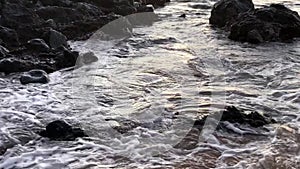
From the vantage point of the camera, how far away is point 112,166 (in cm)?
513

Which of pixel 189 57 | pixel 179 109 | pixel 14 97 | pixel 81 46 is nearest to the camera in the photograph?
pixel 179 109

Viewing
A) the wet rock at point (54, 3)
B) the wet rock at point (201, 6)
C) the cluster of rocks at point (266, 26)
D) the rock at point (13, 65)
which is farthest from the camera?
the wet rock at point (201, 6)

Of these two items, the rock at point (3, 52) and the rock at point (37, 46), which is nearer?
the rock at point (3, 52)

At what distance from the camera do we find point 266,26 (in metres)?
12.1

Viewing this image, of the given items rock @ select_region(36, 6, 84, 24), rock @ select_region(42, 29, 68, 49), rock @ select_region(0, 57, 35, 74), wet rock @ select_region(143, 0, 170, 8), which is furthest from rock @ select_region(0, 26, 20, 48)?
wet rock @ select_region(143, 0, 170, 8)

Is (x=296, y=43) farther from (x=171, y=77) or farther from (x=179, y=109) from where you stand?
(x=179, y=109)

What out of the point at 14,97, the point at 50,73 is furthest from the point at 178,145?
the point at 50,73

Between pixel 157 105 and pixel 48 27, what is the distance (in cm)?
630

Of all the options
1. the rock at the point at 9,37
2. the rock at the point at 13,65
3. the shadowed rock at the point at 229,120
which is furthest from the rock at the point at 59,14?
the shadowed rock at the point at 229,120

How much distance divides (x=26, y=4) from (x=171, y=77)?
23.9 ft

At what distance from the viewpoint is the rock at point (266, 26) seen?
1192cm

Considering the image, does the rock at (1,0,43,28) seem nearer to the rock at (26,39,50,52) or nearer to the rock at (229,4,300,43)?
the rock at (26,39,50,52)

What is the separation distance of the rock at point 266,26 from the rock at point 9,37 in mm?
5479

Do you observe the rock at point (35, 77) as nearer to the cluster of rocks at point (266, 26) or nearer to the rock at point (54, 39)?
the rock at point (54, 39)
